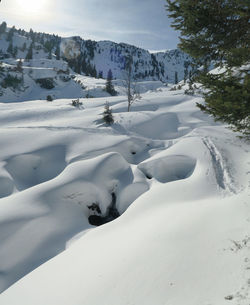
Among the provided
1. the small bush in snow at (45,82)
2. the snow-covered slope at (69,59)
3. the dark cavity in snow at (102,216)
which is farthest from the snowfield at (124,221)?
the small bush in snow at (45,82)

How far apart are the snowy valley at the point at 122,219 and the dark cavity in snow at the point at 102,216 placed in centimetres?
5

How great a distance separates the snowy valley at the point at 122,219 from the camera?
3.32 meters

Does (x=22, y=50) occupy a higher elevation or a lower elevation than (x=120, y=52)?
lower

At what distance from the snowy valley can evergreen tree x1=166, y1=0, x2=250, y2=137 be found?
2.45 metres

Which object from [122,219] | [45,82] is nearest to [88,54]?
[45,82]

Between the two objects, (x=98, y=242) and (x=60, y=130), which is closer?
(x=98, y=242)

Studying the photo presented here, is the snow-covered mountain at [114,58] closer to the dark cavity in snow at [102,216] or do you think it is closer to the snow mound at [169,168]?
the snow mound at [169,168]

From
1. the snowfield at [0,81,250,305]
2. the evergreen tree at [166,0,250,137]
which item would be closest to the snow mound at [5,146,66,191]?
the snowfield at [0,81,250,305]

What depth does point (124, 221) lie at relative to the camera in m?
6.23

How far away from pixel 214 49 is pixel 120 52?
182455 millimetres

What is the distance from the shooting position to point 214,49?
19.9 feet

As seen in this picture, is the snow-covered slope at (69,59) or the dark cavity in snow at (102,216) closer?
the dark cavity in snow at (102,216)

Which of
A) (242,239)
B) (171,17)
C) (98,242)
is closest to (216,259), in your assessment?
(242,239)

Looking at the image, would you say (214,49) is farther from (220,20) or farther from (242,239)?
(242,239)
